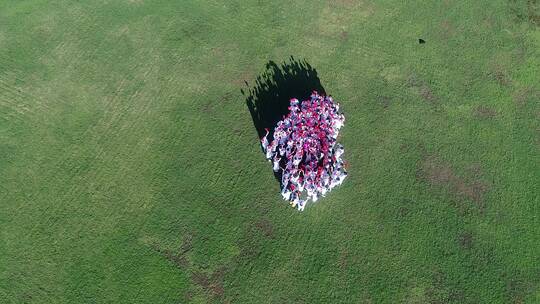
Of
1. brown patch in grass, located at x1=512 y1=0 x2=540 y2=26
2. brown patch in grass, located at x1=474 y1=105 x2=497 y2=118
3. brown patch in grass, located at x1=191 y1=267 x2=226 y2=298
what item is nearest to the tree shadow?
brown patch in grass, located at x1=191 y1=267 x2=226 y2=298

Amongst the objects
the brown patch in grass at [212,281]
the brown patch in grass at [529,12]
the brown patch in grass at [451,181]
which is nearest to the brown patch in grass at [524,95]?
the brown patch in grass at [529,12]

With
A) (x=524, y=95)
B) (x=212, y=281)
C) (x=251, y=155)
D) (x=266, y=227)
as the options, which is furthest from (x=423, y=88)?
(x=212, y=281)

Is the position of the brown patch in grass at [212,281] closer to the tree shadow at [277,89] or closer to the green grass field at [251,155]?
the green grass field at [251,155]

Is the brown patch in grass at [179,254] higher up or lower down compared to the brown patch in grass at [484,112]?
lower down

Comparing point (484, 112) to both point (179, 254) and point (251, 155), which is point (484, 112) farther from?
point (179, 254)

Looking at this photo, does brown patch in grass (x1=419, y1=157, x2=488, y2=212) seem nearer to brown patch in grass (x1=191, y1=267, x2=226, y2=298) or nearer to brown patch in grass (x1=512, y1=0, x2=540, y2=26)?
brown patch in grass (x1=191, y1=267, x2=226, y2=298)

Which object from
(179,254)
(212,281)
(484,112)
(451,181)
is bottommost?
(212,281)
